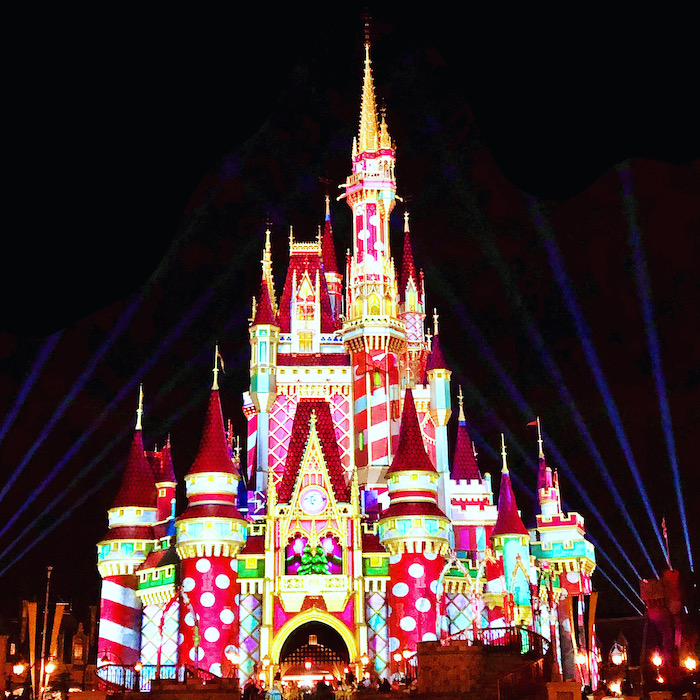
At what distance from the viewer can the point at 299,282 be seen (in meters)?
45.2

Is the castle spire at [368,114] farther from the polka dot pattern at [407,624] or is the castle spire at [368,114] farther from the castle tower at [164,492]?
the polka dot pattern at [407,624]

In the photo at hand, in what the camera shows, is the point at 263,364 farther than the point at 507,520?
Yes

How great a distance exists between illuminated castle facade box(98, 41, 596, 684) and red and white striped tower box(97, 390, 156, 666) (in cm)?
6

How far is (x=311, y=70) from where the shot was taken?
143ft

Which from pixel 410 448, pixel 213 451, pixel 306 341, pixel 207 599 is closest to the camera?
pixel 207 599

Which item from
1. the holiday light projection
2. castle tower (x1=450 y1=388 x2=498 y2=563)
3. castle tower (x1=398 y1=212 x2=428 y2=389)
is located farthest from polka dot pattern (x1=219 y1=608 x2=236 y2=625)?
castle tower (x1=398 y1=212 x2=428 y2=389)

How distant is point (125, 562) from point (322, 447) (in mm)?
8355

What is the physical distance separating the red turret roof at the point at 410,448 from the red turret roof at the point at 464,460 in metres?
6.11

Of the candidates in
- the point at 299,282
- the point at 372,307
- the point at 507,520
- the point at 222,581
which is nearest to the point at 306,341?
the point at 299,282

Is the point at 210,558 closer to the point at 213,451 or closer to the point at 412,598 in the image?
the point at 213,451

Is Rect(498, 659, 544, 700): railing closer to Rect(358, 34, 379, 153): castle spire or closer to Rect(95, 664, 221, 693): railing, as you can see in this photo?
Rect(95, 664, 221, 693): railing

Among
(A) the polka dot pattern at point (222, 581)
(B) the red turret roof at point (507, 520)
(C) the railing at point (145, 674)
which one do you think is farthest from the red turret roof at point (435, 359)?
(C) the railing at point (145, 674)

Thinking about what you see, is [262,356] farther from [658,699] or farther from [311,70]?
[658,699]

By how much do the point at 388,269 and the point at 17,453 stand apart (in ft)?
54.2
